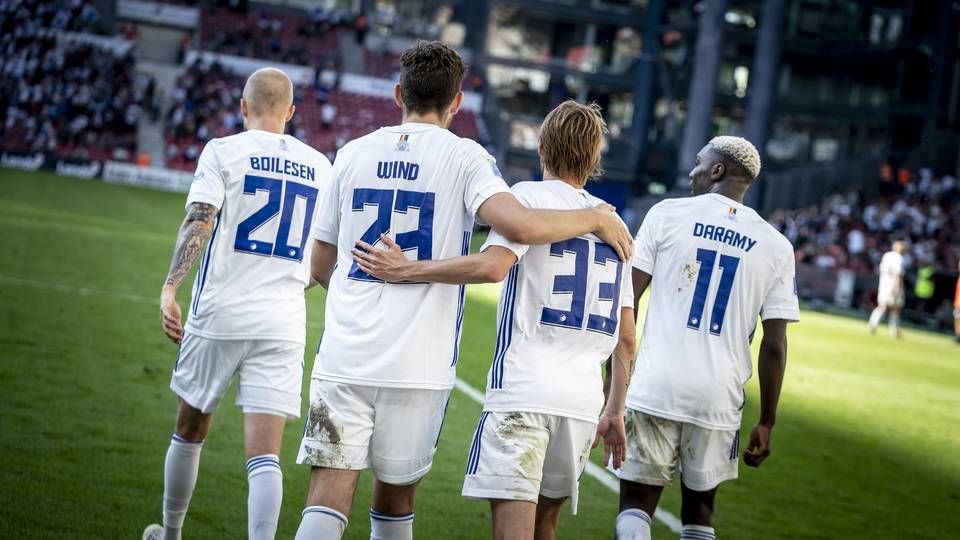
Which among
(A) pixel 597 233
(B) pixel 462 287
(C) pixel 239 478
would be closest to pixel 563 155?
(A) pixel 597 233

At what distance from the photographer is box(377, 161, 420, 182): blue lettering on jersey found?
13.6 feet

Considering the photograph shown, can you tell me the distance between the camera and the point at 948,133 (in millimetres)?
47781

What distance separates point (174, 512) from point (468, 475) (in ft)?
5.65

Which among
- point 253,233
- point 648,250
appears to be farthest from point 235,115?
point 648,250

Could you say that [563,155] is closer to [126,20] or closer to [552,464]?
[552,464]

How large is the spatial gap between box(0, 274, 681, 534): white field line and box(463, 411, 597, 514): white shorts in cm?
329

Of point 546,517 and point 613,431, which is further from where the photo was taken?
point 613,431

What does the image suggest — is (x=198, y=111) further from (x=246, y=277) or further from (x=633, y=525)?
(x=633, y=525)

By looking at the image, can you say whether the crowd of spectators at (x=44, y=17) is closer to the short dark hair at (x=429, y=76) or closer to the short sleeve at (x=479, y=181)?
the short dark hair at (x=429, y=76)

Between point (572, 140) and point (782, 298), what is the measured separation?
1.40 meters

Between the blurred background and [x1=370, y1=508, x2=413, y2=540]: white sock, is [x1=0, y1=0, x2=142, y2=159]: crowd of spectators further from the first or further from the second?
[x1=370, y1=508, x2=413, y2=540]: white sock

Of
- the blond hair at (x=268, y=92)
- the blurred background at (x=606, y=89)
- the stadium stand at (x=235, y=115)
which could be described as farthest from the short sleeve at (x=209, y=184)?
the stadium stand at (x=235, y=115)

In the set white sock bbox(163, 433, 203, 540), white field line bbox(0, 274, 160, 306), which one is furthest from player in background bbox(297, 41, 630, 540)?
white field line bbox(0, 274, 160, 306)

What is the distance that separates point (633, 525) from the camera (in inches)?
188
